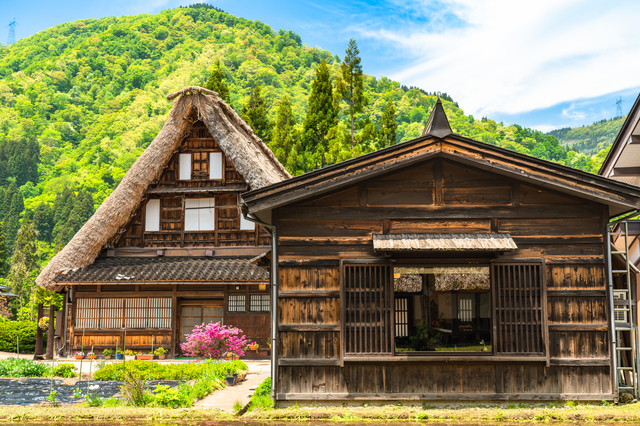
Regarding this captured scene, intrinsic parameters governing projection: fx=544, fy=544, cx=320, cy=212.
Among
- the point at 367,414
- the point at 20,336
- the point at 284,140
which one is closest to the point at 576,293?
the point at 367,414

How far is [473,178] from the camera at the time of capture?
30.2 feet

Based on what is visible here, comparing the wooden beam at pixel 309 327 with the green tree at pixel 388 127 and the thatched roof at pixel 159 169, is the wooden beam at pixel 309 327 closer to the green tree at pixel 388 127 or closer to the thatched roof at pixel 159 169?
the thatched roof at pixel 159 169

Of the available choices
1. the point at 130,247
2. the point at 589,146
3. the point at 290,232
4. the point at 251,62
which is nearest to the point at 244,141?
the point at 130,247

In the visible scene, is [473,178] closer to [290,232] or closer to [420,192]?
[420,192]

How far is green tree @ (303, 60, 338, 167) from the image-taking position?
31297 mm

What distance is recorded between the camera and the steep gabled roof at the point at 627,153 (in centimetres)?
1128

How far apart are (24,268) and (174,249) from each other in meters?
24.3

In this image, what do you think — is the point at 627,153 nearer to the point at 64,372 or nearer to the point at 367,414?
the point at 367,414

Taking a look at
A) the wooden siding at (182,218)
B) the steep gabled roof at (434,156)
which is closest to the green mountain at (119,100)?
the wooden siding at (182,218)

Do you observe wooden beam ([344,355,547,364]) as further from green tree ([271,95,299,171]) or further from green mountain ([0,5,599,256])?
green mountain ([0,5,599,256])

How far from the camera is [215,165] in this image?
20062mm

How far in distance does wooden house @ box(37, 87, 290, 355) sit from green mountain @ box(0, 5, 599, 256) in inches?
1329

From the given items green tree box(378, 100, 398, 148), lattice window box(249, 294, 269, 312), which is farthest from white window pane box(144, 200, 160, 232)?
green tree box(378, 100, 398, 148)

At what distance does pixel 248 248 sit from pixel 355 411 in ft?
37.2
